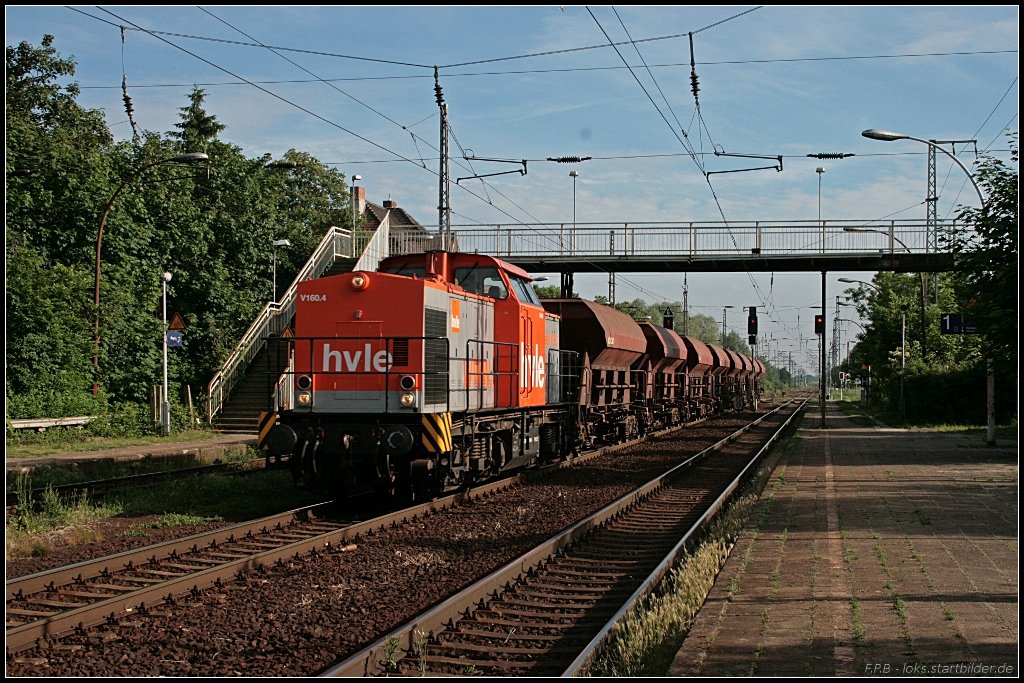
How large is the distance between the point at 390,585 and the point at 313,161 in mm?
56488

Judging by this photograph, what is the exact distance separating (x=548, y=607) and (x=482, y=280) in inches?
322

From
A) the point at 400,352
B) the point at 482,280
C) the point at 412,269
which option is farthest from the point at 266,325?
the point at 400,352

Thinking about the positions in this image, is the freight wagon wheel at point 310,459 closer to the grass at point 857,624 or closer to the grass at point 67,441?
the grass at point 857,624

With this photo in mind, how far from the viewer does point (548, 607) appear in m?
8.25

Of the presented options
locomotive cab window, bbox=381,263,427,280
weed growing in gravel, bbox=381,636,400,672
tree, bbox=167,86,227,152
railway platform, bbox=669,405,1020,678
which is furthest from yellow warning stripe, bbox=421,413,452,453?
tree, bbox=167,86,227,152

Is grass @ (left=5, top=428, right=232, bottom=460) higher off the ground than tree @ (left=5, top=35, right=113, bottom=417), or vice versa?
tree @ (left=5, top=35, right=113, bottom=417)

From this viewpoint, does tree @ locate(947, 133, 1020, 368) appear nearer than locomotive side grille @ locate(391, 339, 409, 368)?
No

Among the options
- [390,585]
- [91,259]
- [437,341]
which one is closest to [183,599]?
[390,585]

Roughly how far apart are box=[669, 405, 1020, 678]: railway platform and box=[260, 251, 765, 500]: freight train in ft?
13.8

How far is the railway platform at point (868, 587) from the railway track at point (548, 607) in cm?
88

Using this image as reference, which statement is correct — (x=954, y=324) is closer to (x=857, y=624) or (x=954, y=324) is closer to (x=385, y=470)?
(x=385, y=470)

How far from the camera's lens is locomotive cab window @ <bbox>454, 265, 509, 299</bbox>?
15.6 metres

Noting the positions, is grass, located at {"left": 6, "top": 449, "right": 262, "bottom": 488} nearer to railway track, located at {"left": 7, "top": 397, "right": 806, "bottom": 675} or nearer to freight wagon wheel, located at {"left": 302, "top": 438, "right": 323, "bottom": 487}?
freight wagon wheel, located at {"left": 302, "top": 438, "right": 323, "bottom": 487}

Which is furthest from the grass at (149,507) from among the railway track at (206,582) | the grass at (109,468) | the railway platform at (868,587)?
the railway platform at (868,587)
